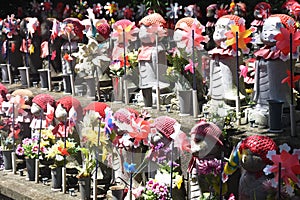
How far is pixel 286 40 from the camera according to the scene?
5031mm

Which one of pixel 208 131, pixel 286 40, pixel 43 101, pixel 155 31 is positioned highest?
pixel 155 31

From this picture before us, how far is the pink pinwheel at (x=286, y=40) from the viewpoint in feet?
16.4

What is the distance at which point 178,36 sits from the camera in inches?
243

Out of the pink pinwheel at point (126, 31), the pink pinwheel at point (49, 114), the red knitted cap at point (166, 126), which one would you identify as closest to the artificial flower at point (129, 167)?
the red knitted cap at point (166, 126)

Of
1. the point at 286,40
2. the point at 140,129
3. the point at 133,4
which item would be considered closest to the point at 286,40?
the point at 286,40

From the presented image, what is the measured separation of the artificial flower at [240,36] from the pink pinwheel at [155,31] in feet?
3.45

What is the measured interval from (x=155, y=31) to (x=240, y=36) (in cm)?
118

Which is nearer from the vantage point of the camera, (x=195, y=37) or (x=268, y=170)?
(x=268, y=170)

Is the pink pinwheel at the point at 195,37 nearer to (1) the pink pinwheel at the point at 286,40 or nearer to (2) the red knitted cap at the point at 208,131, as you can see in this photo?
(1) the pink pinwheel at the point at 286,40

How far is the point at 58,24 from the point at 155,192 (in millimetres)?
3459

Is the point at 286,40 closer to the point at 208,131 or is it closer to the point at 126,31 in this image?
the point at 208,131

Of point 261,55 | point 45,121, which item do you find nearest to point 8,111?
point 45,121

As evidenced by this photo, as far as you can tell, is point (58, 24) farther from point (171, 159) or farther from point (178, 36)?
point (171, 159)

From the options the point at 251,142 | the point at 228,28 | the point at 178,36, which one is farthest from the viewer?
the point at 178,36
